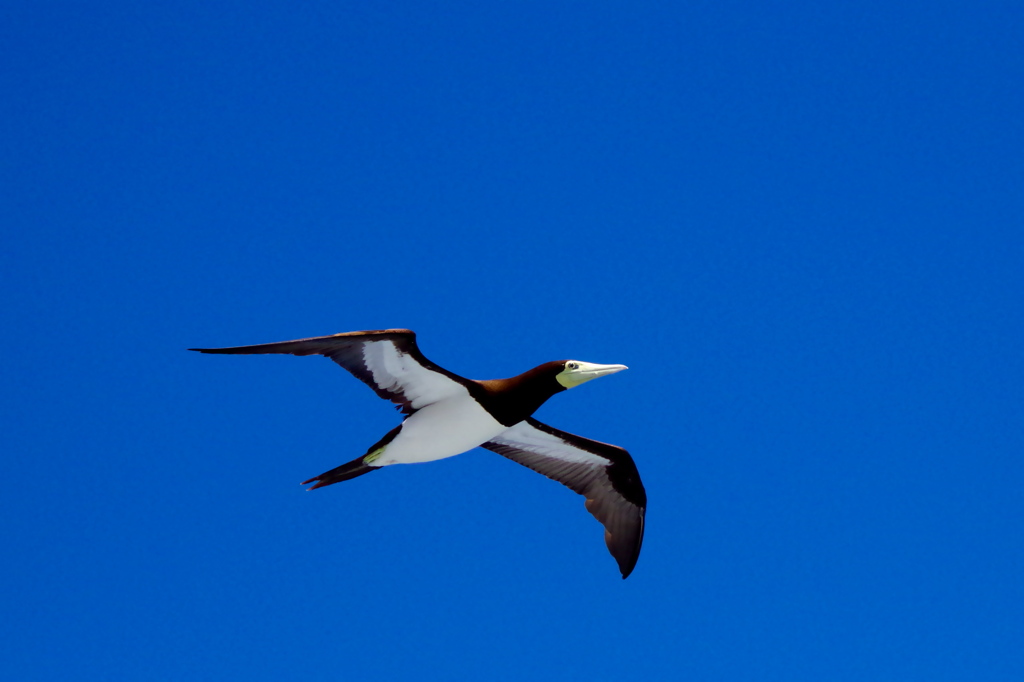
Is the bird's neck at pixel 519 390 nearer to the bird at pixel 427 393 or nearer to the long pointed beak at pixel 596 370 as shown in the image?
the bird at pixel 427 393

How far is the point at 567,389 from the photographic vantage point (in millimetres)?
13047

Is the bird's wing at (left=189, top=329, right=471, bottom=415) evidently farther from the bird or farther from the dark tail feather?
the dark tail feather

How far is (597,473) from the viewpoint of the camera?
15586 millimetres

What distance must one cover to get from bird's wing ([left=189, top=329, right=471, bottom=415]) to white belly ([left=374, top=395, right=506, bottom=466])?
0.18 metres

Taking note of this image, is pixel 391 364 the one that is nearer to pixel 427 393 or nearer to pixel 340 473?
pixel 427 393

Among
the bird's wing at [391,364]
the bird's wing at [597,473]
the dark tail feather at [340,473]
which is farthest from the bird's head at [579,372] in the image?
the dark tail feather at [340,473]

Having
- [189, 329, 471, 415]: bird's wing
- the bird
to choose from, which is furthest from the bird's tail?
[189, 329, 471, 415]: bird's wing

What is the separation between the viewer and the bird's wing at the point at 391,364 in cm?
1157

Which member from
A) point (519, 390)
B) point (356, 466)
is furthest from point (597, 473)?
point (356, 466)

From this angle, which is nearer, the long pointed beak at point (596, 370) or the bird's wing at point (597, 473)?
the long pointed beak at point (596, 370)

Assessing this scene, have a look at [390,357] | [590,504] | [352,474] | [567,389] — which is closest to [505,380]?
[567,389]

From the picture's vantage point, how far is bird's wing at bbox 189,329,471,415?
11.6 metres

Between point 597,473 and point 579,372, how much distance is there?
3.19 metres

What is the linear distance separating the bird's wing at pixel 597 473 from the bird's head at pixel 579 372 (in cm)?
224
